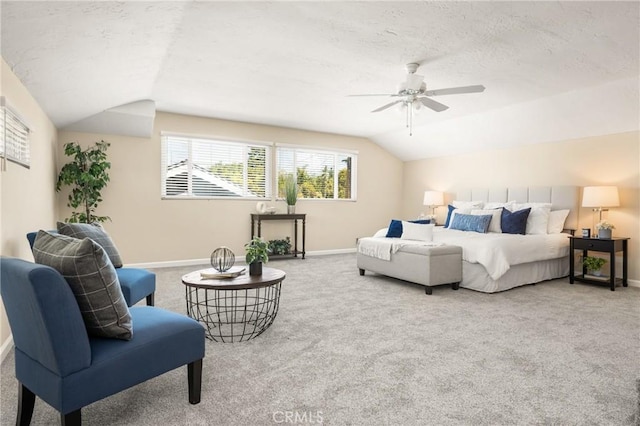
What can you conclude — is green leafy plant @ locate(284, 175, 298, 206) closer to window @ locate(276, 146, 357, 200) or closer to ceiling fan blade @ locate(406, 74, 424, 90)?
window @ locate(276, 146, 357, 200)

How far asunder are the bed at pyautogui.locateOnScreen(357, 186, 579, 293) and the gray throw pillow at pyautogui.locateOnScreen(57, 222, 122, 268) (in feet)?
10.0

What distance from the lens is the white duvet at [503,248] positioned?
4.18 metres

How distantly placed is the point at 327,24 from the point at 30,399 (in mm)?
2988

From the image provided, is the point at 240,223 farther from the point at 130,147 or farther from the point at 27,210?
the point at 27,210

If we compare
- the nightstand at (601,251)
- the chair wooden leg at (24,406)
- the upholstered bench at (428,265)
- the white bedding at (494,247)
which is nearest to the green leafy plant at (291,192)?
the white bedding at (494,247)

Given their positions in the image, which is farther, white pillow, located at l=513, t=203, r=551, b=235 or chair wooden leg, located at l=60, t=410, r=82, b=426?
white pillow, located at l=513, t=203, r=551, b=235

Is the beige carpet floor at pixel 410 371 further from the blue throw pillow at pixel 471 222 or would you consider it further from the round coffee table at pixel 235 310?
the blue throw pillow at pixel 471 222

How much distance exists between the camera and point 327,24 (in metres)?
2.92

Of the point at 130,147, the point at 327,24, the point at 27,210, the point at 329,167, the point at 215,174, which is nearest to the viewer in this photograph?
the point at 327,24

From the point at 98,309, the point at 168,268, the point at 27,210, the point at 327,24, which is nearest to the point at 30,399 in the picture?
the point at 98,309

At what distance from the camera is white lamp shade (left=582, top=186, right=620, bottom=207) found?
460cm

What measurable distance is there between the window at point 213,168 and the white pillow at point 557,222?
4.52 meters

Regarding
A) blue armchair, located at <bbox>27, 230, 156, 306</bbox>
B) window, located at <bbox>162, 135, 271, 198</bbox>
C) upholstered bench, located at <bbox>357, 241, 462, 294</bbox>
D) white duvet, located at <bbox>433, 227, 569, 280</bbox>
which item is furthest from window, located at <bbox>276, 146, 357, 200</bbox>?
blue armchair, located at <bbox>27, 230, 156, 306</bbox>

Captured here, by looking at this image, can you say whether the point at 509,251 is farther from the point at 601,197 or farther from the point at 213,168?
the point at 213,168
